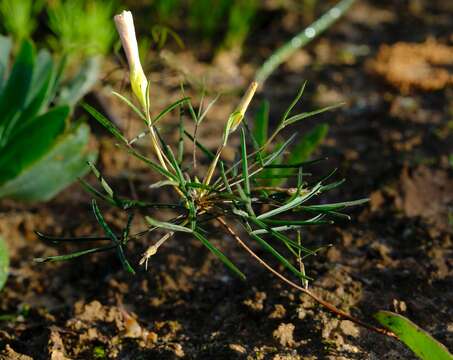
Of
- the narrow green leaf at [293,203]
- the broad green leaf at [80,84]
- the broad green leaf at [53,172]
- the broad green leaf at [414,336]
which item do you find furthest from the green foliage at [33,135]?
the broad green leaf at [414,336]

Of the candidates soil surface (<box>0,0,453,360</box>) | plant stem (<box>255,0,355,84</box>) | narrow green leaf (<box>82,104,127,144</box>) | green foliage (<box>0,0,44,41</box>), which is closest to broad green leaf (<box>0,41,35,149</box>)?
soil surface (<box>0,0,453,360</box>)

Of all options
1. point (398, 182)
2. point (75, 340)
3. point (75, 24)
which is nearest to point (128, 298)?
point (75, 340)

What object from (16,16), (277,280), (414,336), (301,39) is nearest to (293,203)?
(414,336)

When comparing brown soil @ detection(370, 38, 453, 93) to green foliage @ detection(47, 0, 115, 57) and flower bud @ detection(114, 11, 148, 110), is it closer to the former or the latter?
green foliage @ detection(47, 0, 115, 57)

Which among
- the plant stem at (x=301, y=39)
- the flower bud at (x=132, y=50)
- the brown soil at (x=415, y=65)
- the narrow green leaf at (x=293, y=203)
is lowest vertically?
the brown soil at (x=415, y=65)

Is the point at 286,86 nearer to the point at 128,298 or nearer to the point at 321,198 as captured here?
the point at 321,198

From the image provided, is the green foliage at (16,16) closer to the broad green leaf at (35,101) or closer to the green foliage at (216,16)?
the green foliage at (216,16)
